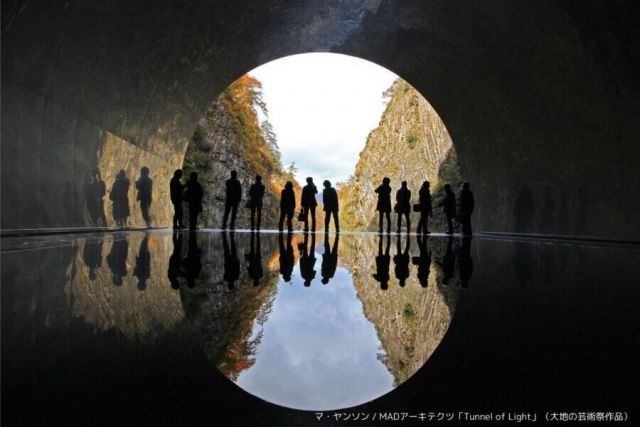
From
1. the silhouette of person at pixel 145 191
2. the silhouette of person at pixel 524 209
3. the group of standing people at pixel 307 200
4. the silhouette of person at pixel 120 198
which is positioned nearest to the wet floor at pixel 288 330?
the silhouette of person at pixel 120 198

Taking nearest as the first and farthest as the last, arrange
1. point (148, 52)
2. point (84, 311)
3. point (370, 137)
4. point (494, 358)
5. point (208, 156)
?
point (494, 358) → point (84, 311) → point (148, 52) → point (208, 156) → point (370, 137)

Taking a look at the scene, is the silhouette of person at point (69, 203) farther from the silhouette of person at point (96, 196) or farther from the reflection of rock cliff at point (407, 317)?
the reflection of rock cliff at point (407, 317)

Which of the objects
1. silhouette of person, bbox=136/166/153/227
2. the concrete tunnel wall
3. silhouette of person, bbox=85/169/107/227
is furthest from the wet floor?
silhouette of person, bbox=136/166/153/227

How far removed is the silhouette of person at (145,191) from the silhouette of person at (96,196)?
2.64 meters

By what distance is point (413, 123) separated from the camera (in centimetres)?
3412

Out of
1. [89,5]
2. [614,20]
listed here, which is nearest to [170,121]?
[89,5]

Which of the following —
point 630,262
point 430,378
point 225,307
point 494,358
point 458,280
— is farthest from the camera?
point 630,262

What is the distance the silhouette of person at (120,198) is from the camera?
12383 millimetres

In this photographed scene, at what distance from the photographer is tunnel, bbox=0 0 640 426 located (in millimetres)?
1551

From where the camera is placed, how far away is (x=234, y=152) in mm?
33500

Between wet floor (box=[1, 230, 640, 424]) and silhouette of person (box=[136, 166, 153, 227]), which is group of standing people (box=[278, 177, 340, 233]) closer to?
silhouette of person (box=[136, 166, 153, 227])

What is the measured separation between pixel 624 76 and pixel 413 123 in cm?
2581

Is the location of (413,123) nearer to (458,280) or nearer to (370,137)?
(370,137)

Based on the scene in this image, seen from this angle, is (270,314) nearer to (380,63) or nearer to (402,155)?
(380,63)
